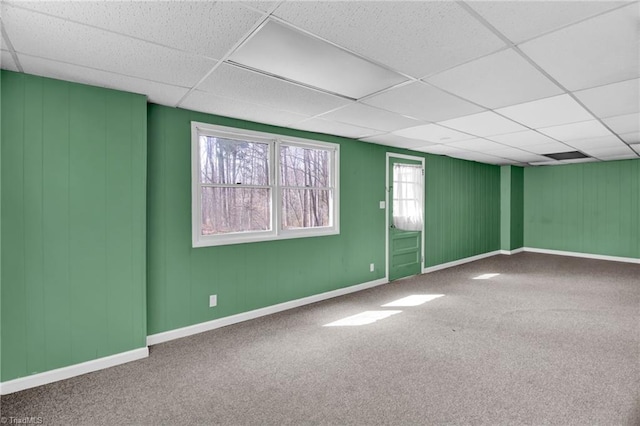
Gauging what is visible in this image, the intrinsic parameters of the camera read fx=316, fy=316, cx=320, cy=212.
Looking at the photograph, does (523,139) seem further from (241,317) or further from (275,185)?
(241,317)

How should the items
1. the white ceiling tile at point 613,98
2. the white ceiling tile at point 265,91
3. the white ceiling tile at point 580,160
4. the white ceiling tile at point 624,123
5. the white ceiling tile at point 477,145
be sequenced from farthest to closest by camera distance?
the white ceiling tile at point 580,160 → the white ceiling tile at point 477,145 → the white ceiling tile at point 624,123 → the white ceiling tile at point 613,98 → the white ceiling tile at point 265,91

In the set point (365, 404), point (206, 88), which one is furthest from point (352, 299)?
point (206, 88)

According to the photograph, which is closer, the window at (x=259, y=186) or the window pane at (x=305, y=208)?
the window at (x=259, y=186)

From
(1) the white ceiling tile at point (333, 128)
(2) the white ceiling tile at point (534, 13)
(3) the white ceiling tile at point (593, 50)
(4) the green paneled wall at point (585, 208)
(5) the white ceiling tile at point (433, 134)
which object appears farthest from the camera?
(4) the green paneled wall at point (585, 208)

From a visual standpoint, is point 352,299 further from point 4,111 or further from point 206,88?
point 4,111

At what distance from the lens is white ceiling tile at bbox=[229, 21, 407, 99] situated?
1.90 m

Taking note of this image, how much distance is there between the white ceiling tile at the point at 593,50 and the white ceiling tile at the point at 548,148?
300cm

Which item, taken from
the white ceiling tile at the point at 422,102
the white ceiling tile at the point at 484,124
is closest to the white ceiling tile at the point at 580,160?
the white ceiling tile at the point at 484,124

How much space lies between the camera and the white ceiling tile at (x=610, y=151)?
17.7 ft

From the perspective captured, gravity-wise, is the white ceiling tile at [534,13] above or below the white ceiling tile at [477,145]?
below

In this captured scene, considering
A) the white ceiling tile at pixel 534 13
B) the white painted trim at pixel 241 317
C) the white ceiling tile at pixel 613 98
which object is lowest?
the white painted trim at pixel 241 317

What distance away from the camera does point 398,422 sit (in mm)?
1971

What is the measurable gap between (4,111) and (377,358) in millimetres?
3492

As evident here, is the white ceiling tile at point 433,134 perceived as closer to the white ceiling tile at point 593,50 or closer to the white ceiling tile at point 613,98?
the white ceiling tile at point 613,98
